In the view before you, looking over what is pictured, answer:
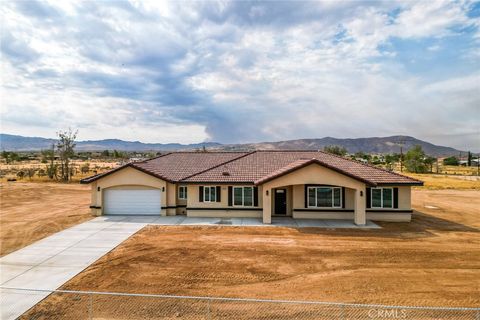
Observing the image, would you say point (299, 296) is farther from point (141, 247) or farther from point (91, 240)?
point (91, 240)

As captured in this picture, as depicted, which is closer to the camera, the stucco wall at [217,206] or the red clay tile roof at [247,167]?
the red clay tile roof at [247,167]

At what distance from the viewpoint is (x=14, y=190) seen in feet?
112

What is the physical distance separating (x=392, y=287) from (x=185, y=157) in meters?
21.0

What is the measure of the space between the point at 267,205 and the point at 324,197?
14.7ft

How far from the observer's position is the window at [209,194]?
21.4 meters

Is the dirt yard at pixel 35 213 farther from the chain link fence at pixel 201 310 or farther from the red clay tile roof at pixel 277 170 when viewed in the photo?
the red clay tile roof at pixel 277 170

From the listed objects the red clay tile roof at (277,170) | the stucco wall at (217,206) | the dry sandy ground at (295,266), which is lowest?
the dry sandy ground at (295,266)

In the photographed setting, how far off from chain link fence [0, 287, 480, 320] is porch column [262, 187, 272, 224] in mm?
10256

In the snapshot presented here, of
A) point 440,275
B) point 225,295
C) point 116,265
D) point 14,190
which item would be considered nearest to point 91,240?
point 116,265

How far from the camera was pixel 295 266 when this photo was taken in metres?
12.3

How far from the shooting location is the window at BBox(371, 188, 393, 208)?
67.2 feet

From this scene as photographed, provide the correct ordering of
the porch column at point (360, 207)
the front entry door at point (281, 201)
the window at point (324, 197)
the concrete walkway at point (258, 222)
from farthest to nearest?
the front entry door at point (281, 201) < the window at point (324, 197) < the porch column at point (360, 207) < the concrete walkway at point (258, 222)

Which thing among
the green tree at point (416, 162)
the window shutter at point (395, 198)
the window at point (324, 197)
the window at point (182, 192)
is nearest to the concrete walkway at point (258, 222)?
the window at point (324, 197)

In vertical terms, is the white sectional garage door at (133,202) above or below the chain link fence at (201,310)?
above
